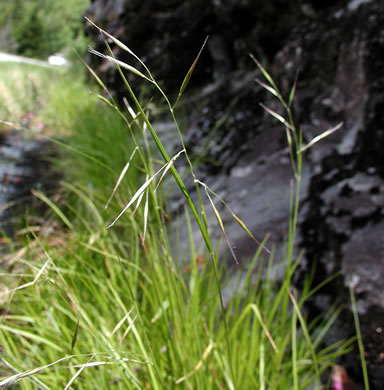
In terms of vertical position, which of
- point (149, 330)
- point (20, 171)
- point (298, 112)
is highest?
point (20, 171)

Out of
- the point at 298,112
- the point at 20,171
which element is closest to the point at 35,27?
the point at 20,171

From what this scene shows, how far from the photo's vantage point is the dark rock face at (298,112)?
3.97 ft

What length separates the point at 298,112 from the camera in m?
1.92

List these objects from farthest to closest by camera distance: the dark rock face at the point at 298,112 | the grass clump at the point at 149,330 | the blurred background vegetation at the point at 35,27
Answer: the blurred background vegetation at the point at 35,27
the dark rock face at the point at 298,112
the grass clump at the point at 149,330

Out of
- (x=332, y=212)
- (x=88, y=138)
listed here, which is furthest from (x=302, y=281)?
(x=88, y=138)

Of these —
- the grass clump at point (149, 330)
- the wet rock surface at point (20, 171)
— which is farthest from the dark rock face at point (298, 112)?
the wet rock surface at point (20, 171)

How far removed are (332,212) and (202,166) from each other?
91 cm

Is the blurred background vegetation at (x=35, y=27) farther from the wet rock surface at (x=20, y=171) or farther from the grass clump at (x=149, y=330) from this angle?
Answer: the grass clump at (x=149, y=330)

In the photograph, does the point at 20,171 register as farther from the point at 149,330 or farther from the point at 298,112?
the point at 149,330

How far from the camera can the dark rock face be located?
121 centimetres

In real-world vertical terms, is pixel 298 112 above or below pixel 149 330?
above

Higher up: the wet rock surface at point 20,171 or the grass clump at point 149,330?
the wet rock surface at point 20,171

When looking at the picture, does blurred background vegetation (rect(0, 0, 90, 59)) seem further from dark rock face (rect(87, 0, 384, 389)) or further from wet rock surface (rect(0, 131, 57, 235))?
dark rock face (rect(87, 0, 384, 389))

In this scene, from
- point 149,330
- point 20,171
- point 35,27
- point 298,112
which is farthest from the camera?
point 35,27
